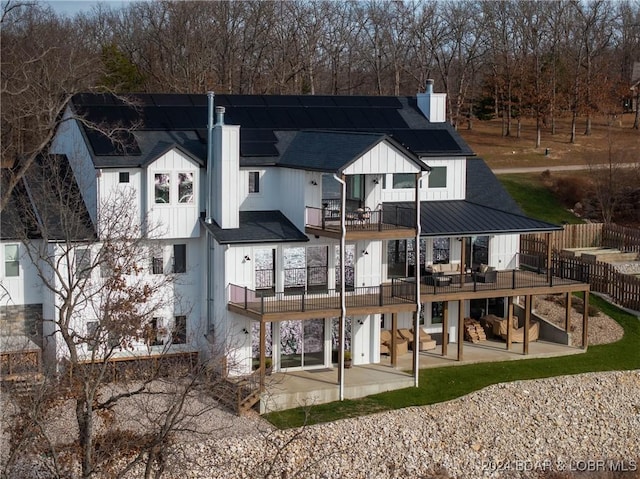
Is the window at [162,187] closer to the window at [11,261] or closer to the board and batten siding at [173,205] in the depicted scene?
the board and batten siding at [173,205]

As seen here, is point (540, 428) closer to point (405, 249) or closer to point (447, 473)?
point (447, 473)

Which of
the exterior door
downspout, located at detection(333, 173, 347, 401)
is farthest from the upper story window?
the exterior door

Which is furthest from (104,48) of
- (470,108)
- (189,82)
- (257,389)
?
(257,389)

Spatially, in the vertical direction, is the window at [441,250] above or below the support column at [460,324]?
above

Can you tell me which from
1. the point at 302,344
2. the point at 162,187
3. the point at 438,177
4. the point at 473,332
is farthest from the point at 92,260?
the point at 473,332

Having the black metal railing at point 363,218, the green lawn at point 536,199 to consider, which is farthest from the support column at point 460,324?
the green lawn at point 536,199

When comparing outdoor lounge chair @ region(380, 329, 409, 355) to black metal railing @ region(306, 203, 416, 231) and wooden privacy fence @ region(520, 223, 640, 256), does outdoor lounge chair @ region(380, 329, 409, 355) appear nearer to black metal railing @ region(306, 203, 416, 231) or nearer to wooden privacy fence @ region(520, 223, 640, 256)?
black metal railing @ region(306, 203, 416, 231)
